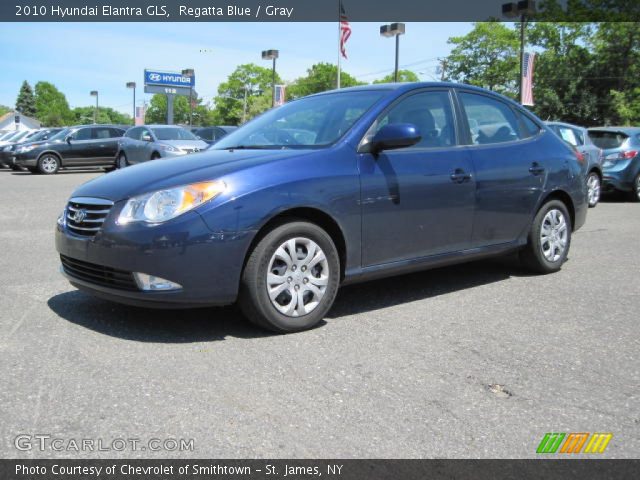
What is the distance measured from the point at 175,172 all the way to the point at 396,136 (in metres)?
1.49

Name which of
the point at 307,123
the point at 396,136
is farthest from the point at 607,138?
the point at 396,136

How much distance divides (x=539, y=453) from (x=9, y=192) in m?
14.4

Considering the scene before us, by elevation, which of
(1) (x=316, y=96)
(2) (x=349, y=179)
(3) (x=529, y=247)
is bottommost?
(3) (x=529, y=247)

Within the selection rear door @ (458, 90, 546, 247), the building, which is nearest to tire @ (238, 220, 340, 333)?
rear door @ (458, 90, 546, 247)

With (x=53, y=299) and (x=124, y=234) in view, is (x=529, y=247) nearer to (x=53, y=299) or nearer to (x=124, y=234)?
(x=124, y=234)

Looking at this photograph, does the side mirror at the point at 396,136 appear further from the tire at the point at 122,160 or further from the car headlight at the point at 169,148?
the tire at the point at 122,160

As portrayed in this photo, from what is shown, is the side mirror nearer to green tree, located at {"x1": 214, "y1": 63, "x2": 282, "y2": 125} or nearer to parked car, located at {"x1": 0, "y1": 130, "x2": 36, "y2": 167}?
parked car, located at {"x1": 0, "y1": 130, "x2": 36, "y2": 167}

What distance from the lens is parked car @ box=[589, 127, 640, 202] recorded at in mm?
13664

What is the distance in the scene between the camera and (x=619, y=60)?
1702 inches

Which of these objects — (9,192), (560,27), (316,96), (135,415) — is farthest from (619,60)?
(135,415)

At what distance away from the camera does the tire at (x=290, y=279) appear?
4.01 metres

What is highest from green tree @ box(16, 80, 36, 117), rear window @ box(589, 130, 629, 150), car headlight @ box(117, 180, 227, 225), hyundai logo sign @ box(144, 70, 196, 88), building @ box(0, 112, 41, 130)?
green tree @ box(16, 80, 36, 117)

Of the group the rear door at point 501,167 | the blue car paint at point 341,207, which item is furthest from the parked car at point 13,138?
the rear door at point 501,167
